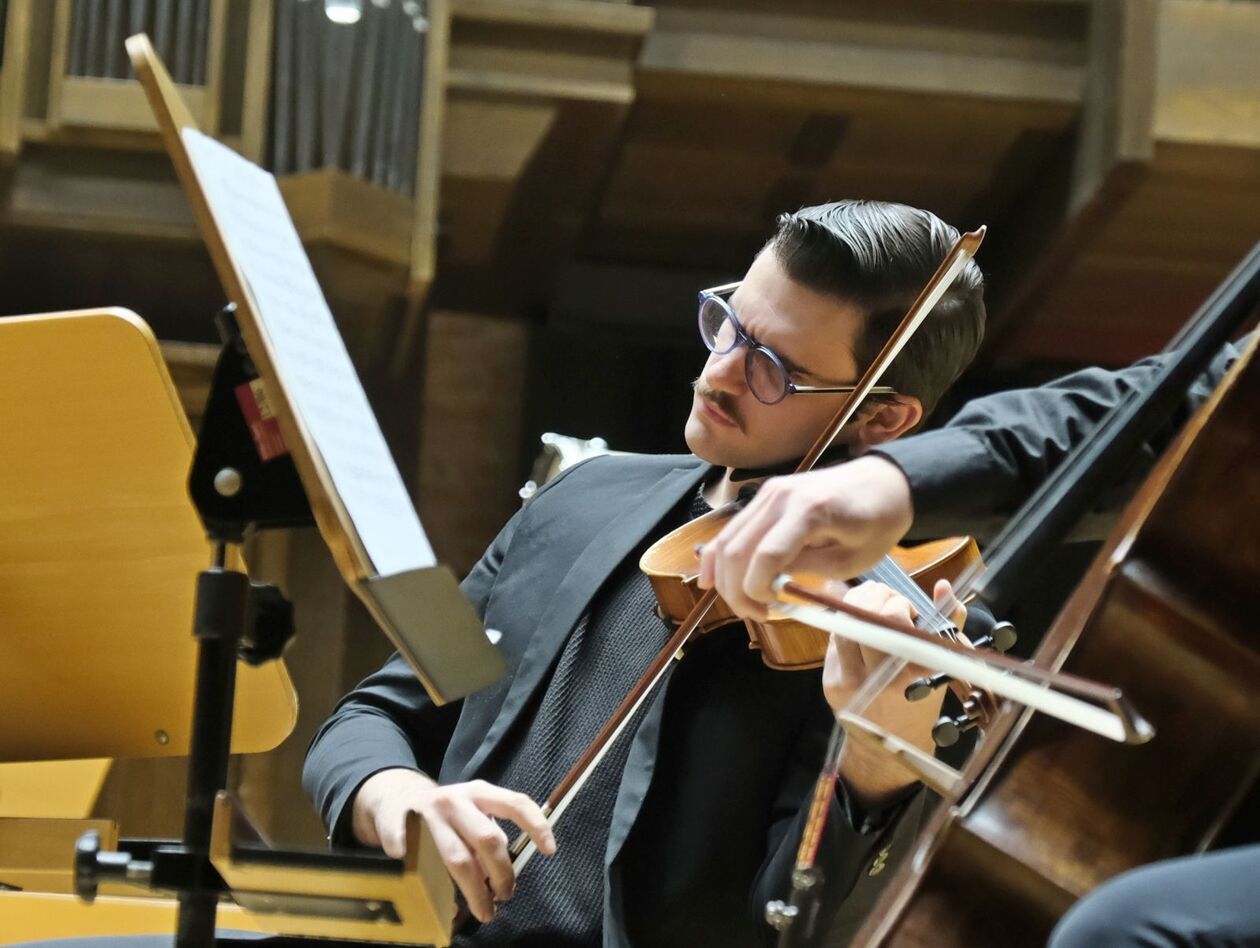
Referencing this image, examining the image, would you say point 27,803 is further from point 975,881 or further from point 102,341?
point 975,881

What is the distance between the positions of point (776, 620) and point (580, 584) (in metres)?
0.33

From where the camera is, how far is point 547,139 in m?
3.86

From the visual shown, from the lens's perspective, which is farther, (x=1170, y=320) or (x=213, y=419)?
(x=1170, y=320)

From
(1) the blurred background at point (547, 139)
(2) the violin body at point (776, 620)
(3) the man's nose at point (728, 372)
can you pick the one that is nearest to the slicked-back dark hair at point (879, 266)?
(3) the man's nose at point (728, 372)

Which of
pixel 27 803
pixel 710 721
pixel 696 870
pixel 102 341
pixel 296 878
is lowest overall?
pixel 27 803

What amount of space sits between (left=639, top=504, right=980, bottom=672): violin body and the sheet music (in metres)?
0.39

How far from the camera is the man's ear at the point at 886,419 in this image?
1.76m

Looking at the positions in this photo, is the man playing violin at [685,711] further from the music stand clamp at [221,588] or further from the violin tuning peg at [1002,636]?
the music stand clamp at [221,588]

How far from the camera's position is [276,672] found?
1606 mm

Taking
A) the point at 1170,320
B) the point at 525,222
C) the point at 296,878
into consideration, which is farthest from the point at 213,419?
the point at 1170,320

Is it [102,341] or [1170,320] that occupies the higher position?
[102,341]

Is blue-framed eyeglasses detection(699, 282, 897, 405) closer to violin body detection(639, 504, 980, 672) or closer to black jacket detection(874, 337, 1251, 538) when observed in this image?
violin body detection(639, 504, 980, 672)

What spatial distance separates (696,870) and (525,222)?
119 inches

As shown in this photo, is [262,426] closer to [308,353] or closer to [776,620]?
[308,353]
